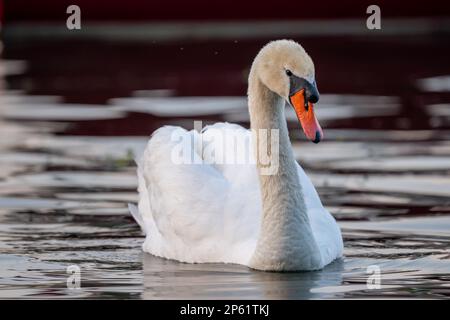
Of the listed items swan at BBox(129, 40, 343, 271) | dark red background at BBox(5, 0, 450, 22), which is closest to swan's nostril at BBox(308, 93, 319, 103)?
swan at BBox(129, 40, 343, 271)

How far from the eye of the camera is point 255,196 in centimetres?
1155

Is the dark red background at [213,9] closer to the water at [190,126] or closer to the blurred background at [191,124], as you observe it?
the blurred background at [191,124]

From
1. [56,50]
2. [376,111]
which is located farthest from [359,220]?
[56,50]

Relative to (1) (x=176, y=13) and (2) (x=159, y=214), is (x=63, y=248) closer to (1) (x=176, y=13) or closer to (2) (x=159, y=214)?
(2) (x=159, y=214)

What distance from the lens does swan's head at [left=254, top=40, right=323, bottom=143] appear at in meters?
10.3

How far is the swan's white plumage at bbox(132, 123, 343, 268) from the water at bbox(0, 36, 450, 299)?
155 mm

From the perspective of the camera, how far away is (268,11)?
35969 millimetres

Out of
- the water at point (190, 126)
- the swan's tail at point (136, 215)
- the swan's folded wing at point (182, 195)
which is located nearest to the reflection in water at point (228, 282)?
the water at point (190, 126)

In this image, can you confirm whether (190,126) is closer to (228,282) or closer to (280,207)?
(280,207)

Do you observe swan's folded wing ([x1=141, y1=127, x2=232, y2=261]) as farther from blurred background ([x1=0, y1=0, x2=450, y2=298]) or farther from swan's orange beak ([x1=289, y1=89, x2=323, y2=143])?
swan's orange beak ([x1=289, y1=89, x2=323, y2=143])

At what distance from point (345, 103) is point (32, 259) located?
1094 centimetres

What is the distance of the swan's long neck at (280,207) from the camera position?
35.5ft
